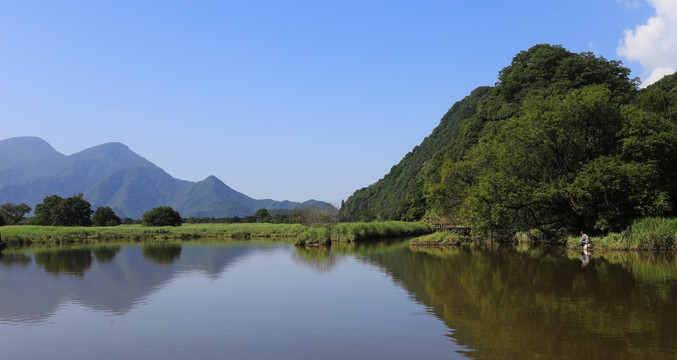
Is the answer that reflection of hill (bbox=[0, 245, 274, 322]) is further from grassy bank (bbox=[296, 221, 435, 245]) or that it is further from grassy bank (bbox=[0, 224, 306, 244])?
grassy bank (bbox=[0, 224, 306, 244])

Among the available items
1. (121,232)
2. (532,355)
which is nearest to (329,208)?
(121,232)

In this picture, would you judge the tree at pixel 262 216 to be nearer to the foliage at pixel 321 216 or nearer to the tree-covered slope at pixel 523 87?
the tree-covered slope at pixel 523 87

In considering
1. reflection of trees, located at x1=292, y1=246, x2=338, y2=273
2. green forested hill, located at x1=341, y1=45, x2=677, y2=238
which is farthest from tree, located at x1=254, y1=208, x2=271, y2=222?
reflection of trees, located at x1=292, y1=246, x2=338, y2=273

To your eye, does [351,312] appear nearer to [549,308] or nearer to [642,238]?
[549,308]

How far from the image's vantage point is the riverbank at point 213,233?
53.5 metres

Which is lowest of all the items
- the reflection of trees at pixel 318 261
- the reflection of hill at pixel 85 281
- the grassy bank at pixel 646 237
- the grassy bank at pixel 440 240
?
the reflection of hill at pixel 85 281

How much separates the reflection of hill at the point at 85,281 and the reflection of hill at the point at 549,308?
1109 centimetres

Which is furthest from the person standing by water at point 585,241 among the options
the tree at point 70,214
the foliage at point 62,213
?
the foliage at point 62,213

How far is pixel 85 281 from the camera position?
22641 mm

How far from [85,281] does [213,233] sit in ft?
157

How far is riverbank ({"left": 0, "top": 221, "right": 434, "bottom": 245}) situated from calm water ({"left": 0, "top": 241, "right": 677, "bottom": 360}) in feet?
86.9

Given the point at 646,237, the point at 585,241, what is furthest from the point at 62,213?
the point at 646,237

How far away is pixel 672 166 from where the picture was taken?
119ft

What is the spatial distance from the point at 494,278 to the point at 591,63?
6452cm
